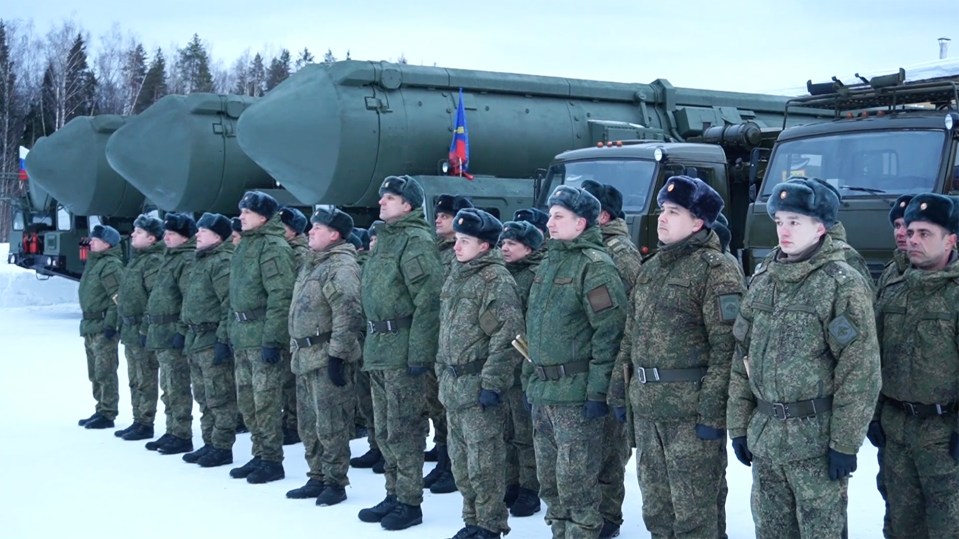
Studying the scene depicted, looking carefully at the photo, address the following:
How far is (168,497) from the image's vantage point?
6.48 metres

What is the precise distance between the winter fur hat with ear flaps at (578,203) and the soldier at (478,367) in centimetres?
62

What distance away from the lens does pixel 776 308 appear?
3938 millimetres

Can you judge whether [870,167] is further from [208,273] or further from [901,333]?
[208,273]

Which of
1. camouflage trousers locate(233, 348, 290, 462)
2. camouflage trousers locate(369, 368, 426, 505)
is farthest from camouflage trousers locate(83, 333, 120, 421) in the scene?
camouflage trousers locate(369, 368, 426, 505)

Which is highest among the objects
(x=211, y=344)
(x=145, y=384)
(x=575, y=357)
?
(x=575, y=357)

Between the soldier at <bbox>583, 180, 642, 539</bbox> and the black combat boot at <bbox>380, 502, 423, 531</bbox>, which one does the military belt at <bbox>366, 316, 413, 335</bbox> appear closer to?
the black combat boot at <bbox>380, 502, 423, 531</bbox>

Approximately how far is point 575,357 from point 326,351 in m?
2.03

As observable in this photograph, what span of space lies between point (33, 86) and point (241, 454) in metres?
35.7

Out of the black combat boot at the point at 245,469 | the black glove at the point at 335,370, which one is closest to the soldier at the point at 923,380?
the black glove at the point at 335,370

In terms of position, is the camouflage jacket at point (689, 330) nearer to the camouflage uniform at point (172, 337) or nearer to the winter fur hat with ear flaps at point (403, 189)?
the winter fur hat with ear flaps at point (403, 189)

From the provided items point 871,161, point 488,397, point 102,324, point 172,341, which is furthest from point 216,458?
point 871,161

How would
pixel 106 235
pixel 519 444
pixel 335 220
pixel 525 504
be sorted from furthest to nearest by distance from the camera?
1. pixel 106 235
2. pixel 335 220
3. pixel 519 444
4. pixel 525 504

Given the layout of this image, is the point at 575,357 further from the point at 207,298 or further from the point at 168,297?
the point at 168,297

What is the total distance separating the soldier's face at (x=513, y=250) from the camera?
5.78 meters
